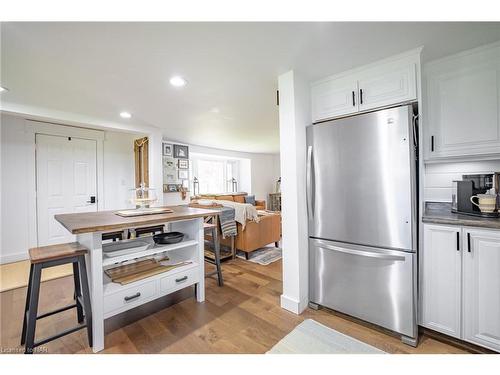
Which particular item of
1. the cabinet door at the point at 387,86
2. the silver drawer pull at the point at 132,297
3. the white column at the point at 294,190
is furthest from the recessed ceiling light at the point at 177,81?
the silver drawer pull at the point at 132,297

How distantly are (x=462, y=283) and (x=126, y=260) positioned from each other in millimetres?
2361

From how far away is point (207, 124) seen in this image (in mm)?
3748

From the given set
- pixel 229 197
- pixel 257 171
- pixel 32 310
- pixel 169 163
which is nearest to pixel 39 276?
pixel 32 310

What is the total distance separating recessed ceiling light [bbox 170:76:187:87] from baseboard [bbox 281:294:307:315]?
228cm

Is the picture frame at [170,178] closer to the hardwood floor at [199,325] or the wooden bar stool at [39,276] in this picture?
the hardwood floor at [199,325]

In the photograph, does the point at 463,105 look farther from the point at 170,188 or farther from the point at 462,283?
the point at 170,188

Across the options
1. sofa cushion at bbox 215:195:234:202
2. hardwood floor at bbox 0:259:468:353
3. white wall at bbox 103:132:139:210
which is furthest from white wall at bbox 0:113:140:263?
sofa cushion at bbox 215:195:234:202

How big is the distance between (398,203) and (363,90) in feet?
3.25

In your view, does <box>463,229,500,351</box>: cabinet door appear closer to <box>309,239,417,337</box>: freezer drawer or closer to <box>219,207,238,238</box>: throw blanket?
<box>309,239,417,337</box>: freezer drawer

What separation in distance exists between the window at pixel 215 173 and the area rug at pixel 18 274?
3.49m

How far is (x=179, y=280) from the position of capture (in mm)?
2004
